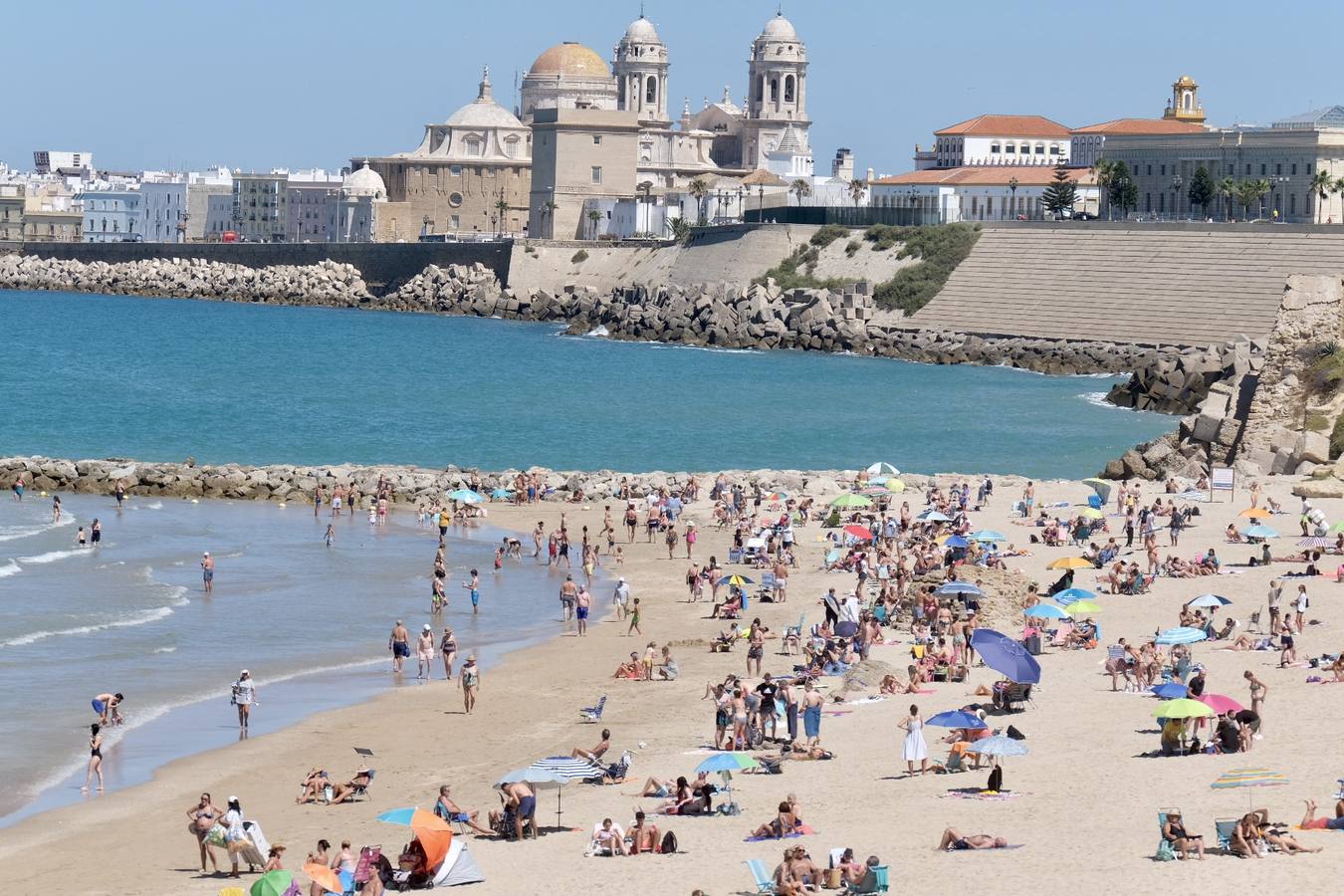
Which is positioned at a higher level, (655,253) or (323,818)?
(655,253)

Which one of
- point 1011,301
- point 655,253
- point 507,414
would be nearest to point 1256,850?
point 507,414

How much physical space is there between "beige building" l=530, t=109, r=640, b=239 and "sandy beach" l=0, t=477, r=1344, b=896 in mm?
92911

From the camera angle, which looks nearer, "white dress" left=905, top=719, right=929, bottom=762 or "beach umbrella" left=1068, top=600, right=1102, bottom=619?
"white dress" left=905, top=719, right=929, bottom=762

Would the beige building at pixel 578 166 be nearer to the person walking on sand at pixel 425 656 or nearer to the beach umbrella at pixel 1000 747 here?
the person walking on sand at pixel 425 656

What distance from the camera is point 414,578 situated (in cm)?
3231

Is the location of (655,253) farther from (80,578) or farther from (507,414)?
(80,578)

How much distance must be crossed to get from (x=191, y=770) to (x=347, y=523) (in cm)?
1728

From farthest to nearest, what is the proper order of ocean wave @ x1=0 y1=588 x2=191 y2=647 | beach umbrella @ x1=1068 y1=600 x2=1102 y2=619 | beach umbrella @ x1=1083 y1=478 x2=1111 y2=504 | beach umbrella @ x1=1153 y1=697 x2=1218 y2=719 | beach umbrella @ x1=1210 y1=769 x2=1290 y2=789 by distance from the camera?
beach umbrella @ x1=1083 y1=478 x2=1111 y2=504 < ocean wave @ x1=0 y1=588 x2=191 y2=647 < beach umbrella @ x1=1068 y1=600 x2=1102 y2=619 < beach umbrella @ x1=1153 y1=697 x2=1218 y2=719 < beach umbrella @ x1=1210 y1=769 x2=1290 y2=789

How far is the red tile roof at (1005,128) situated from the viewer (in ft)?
408

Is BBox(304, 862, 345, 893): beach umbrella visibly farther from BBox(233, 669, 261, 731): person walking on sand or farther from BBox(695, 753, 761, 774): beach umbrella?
BBox(233, 669, 261, 731): person walking on sand

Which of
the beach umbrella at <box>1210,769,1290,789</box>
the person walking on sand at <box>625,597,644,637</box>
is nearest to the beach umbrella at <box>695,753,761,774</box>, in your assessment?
the beach umbrella at <box>1210,769,1290,789</box>

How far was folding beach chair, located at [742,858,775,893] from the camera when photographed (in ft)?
50.0

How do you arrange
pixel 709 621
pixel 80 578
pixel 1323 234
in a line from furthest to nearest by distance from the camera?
pixel 1323 234 < pixel 80 578 < pixel 709 621

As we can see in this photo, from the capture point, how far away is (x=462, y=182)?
134 metres
